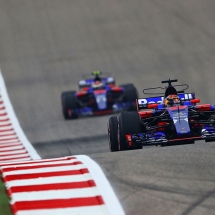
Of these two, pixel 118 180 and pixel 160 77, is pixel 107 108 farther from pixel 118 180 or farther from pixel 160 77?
pixel 118 180

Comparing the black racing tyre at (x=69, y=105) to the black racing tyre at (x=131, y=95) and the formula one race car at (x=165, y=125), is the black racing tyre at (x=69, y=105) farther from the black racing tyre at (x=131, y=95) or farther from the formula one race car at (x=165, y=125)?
the formula one race car at (x=165, y=125)

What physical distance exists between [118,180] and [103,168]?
0.70 meters

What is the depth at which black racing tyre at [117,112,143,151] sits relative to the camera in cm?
1223

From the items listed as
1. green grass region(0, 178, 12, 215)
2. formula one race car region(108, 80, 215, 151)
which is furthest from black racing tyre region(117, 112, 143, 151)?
green grass region(0, 178, 12, 215)

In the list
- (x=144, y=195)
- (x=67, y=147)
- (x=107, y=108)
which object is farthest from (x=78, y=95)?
(x=144, y=195)

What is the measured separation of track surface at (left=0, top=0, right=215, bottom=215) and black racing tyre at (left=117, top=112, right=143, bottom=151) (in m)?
1.11

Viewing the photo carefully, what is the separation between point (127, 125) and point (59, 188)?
3.85m

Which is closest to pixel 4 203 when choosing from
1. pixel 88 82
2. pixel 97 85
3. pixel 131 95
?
pixel 131 95

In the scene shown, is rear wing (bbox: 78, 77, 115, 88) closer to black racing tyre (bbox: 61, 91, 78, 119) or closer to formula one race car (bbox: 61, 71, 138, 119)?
formula one race car (bbox: 61, 71, 138, 119)

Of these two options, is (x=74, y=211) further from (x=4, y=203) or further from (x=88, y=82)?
(x=88, y=82)

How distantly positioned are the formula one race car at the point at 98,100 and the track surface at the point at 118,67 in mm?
371

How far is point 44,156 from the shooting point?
1480cm

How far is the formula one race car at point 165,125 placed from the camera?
1214 centimetres

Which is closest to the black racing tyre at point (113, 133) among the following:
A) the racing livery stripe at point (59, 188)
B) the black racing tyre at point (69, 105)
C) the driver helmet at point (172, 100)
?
the driver helmet at point (172, 100)
